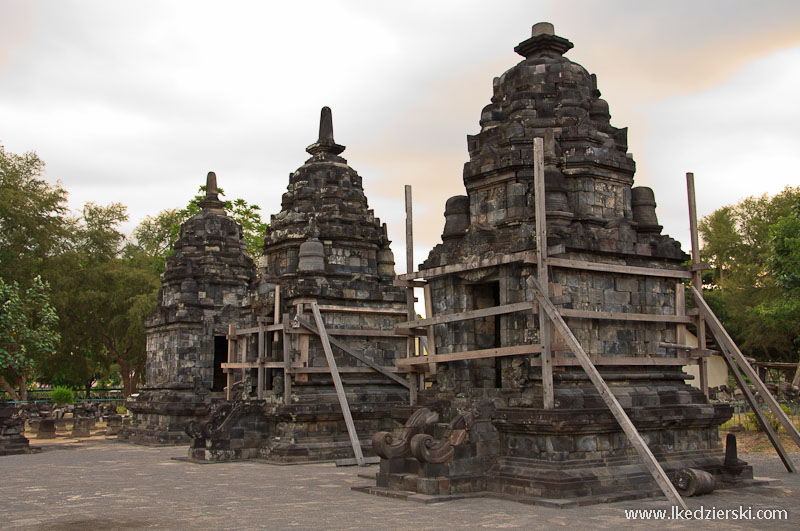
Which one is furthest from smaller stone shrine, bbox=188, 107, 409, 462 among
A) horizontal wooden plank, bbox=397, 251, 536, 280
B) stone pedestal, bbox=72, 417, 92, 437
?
stone pedestal, bbox=72, 417, 92, 437

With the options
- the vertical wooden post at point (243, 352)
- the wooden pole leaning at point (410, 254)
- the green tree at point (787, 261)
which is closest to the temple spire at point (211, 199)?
the vertical wooden post at point (243, 352)

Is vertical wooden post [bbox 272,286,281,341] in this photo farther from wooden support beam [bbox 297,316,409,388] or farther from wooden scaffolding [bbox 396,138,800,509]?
wooden scaffolding [bbox 396,138,800,509]

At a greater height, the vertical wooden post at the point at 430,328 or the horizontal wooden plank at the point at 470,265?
the horizontal wooden plank at the point at 470,265

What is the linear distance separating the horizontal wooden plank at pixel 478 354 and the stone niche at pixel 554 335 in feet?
0.96

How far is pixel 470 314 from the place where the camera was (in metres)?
12.5

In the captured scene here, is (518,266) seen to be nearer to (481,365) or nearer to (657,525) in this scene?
(481,365)

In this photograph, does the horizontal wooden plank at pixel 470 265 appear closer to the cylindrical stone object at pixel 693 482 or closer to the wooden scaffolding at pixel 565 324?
→ the wooden scaffolding at pixel 565 324

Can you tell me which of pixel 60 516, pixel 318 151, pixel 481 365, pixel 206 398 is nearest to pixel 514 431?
pixel 481 365

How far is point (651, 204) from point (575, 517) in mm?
6678

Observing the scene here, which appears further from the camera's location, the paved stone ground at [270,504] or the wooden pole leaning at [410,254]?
the wooden pole leaning at [410,254]

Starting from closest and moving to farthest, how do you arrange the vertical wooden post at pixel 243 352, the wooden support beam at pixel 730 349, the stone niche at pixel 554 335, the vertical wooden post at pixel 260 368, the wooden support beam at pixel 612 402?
1. the wooden support beam at pixel 612 402
2. the stone niche at pixel 554 335
3. the wooden support beam at pixel 730 349
4. the vertical wooden post at pixel 260 368
5. the vertical wooden post at pixel 243 352

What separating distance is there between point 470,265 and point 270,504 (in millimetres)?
4835

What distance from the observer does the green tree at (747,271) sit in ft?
132

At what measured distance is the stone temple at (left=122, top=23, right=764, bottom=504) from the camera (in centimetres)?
1133
